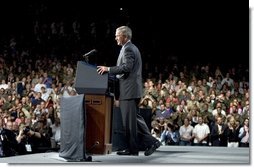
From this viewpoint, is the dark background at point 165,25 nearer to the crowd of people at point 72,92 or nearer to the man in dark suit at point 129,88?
the crowd of people at point 72,92

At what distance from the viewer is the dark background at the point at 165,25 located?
5152mm

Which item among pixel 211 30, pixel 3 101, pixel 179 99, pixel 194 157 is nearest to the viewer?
pixel 194 157

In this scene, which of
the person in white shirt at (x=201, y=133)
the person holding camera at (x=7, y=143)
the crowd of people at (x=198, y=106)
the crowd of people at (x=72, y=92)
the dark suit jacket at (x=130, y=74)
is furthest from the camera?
the person in white shirt at (x=201, y=133)

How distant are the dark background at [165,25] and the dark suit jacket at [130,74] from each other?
3.61 ft

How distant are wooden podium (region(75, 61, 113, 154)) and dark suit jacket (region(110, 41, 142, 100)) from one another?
0.17 m

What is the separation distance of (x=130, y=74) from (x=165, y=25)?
1.34m

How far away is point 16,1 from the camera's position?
585cm

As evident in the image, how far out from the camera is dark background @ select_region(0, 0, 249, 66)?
515cm

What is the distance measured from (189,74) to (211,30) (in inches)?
36.9

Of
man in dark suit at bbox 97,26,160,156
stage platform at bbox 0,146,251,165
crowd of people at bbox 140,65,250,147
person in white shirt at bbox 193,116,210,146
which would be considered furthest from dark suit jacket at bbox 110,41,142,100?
person in white shirt at bbox 193,116,210,146

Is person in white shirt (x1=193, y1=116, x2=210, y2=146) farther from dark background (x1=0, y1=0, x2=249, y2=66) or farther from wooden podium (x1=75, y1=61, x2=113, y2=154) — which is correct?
wooden podium (x1=75, y1=61, x2=113, y2=154)

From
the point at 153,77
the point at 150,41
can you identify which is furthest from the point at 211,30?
the point at 153,77

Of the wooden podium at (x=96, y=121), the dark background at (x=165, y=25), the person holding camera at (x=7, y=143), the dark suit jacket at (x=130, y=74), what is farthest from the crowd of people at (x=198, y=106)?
the wooden podium at (x=96, y=121)

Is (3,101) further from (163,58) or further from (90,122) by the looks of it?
(90,122)
